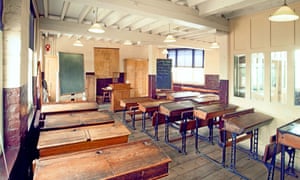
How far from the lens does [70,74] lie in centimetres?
750

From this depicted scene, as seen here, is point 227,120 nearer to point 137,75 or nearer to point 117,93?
point 117,93

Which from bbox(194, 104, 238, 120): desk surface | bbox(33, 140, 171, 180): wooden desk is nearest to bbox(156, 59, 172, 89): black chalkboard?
bbox(194, 104, 238, 120): desk surface

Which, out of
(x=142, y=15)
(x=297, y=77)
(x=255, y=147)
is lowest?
(x=255, y=147)

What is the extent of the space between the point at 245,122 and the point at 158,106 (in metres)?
2.04

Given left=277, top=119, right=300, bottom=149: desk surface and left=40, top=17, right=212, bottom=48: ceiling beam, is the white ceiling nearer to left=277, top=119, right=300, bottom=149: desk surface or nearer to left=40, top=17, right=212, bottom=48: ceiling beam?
left=40, top=17, right=212, bottom=48: ceiling beam

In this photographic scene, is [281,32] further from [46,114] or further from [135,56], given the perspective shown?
[135,56]

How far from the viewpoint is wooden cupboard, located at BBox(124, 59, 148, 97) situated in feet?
32.1

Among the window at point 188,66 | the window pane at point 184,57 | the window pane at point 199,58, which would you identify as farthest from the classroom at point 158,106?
the window pane at point 184,57

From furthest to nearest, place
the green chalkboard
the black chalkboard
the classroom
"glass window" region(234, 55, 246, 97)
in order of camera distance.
A: the black chalkboard
the green chalkboard
"glass window" region(234, 55, 246, 97)
the classroom

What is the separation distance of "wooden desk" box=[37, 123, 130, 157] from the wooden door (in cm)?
592

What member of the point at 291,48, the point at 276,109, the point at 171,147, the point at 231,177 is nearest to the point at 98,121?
the point at 171,147

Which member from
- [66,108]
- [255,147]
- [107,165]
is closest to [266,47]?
[255,147]

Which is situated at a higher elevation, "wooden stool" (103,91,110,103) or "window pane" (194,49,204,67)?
"window pane" (194,49,204,67)

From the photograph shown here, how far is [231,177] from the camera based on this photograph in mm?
3076
